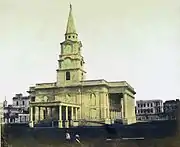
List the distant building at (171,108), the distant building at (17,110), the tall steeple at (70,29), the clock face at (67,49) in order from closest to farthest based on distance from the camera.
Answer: the distant building at (171,108)
the tall steeple at (70,29)
the distant building at (17,110)
the clock face at (67,49)

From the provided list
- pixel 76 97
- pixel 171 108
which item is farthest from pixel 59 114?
pixel 171 108

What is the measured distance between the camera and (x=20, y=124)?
19.5 ft

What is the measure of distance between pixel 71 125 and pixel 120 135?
0.91 meters

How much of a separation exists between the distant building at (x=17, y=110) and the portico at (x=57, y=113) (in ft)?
0.40

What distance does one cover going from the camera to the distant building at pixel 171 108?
206 inches

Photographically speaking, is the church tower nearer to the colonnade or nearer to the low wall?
the colonnade

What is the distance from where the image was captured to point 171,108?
5414 mm

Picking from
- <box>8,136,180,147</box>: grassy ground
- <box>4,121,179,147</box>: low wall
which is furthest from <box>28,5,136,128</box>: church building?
<box>8,136,180,147</box>: grassy ground

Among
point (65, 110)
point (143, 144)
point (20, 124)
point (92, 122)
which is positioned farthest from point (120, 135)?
point (20, 124)

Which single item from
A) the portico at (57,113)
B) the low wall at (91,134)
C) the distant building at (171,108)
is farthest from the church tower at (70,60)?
the distant building at (171,108)

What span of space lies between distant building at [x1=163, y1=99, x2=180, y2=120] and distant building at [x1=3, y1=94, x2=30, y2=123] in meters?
2.04

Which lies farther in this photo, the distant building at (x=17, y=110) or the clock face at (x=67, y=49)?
the clock face at (x=67, y=49)

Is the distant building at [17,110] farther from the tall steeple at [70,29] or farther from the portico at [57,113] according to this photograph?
the tall steeple at [70,29]

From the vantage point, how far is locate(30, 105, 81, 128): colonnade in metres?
6.06
